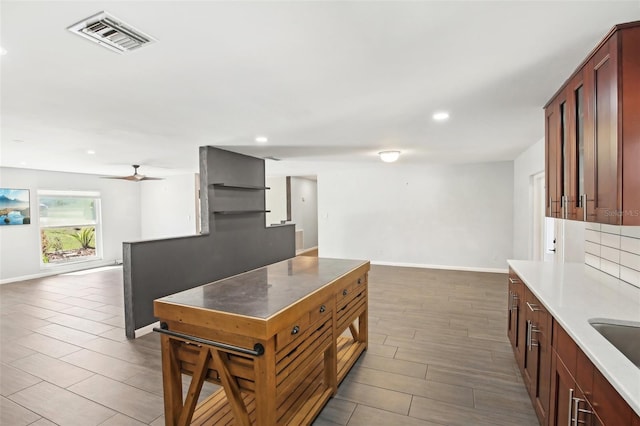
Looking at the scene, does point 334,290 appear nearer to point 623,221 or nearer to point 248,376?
point 248,376

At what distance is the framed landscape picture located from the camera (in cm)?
632

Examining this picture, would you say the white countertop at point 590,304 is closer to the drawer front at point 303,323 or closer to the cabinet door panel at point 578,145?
the cabinet door panel at point 578,145

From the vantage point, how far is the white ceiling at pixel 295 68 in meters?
1.44

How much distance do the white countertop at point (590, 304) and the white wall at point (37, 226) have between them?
28.6 feet

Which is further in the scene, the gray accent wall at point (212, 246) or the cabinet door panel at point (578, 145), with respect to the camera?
the gray accent wall at point (212, 246)

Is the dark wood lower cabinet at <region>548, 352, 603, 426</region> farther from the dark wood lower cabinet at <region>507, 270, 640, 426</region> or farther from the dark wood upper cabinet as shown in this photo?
the dark wood upper cabinet

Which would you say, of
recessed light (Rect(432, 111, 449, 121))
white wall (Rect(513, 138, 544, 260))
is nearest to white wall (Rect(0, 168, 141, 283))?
recessed light (Rect(432, 111, 449, 121))

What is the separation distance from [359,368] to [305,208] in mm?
7488

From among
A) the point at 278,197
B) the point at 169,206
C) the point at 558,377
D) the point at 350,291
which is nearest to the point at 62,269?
the point at 169,206

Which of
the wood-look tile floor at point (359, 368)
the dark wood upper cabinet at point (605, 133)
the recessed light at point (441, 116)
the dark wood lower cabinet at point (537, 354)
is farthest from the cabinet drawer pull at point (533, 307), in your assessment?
the recessed light at point (441, 116)

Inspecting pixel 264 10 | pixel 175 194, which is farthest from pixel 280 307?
pixel 175 194

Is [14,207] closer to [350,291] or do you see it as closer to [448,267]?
[350,291]

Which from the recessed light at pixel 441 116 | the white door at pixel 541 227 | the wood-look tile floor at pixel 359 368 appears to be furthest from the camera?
the white door at pixel 541 227

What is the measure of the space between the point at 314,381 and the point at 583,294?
6.38 feet
